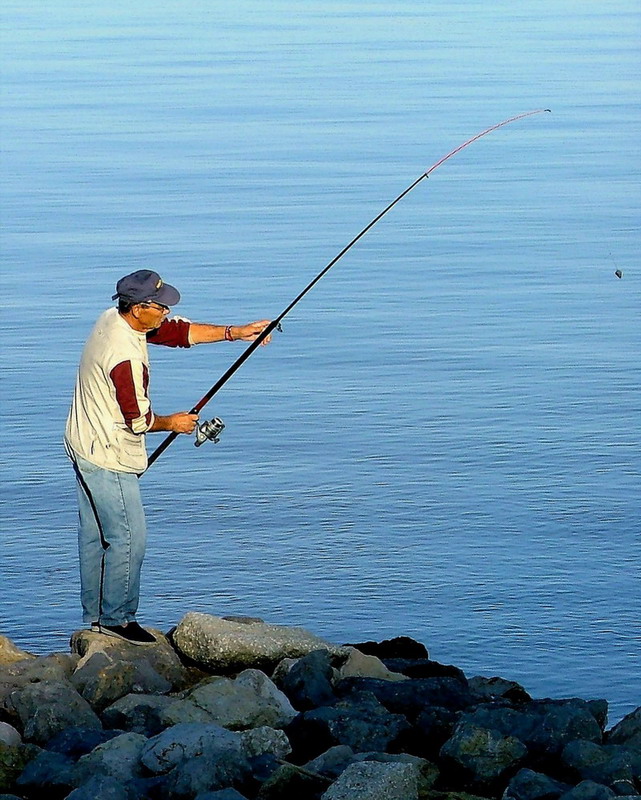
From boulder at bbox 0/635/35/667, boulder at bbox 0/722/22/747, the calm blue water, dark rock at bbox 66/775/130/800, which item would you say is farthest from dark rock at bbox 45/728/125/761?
the calm blue water

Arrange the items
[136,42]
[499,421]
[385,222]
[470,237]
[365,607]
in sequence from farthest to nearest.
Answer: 1. [136,42]
2. [385,222]
3. [470,237]
4. [499,421]
5. [365,607]

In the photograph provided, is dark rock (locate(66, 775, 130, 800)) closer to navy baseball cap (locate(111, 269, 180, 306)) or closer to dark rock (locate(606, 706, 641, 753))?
dark rock (locate(606, 706, 641, 753))

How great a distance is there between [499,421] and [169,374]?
2.25 metres

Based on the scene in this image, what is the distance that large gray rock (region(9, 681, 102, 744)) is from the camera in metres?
6.72

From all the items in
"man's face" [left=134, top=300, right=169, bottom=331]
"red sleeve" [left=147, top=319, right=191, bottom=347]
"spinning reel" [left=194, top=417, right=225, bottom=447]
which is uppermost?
"man's face" [left=134, top=300, right=169, bottom=331]

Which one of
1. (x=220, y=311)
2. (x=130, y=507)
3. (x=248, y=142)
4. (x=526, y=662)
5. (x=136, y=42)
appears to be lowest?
(x=526, y=662)

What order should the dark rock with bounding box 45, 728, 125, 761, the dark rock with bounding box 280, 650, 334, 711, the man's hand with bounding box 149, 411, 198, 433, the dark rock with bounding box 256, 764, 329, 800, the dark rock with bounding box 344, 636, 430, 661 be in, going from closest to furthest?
1. the dark rock with bounding box 256, 764, 329, 800
2. the dark rock with bounding box 45, 728, 125, 761
3. the dark rock with bounding box 280, 650, 334, 711
4. the man's hand with bounding box 149, 411, 198, 433
5. the dark rock with bounding box 344, 636, 430, 661

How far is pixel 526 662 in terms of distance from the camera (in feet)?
26.8

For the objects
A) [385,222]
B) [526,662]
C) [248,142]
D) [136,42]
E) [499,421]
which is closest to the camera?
[526,662]

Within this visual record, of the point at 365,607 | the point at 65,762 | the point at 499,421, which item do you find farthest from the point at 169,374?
the point at 65,762

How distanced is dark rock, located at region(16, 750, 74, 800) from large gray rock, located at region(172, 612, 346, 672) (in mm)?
1240

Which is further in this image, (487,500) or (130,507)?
(487,500)

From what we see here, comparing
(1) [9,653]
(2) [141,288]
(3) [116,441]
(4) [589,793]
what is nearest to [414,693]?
(4) [589,793]

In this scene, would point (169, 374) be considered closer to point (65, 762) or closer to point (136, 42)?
point (65, 762)
